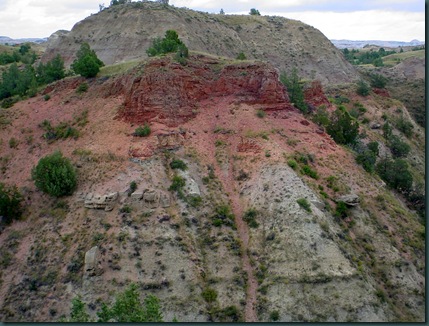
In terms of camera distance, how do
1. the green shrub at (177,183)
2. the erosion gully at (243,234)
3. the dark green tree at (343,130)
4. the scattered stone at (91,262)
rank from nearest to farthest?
the erosion gully at (243,234), the scattered stone at (91,262), the green shrub at (177,183), the dark green tree at (343,130)

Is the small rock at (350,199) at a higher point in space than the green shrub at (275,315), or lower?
higher

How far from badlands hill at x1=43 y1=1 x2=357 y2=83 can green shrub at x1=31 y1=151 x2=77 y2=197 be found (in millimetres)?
45695

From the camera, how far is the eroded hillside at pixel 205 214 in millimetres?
39312

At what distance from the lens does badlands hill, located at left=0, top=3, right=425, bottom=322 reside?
39312 millimetres

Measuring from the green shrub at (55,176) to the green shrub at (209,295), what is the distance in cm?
1553

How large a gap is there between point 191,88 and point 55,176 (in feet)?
56.8

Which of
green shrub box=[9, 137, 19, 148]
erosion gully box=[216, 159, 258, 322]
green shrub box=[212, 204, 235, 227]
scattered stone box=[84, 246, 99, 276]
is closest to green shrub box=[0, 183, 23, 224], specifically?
green shrub box=[9, 137, 19, 148]

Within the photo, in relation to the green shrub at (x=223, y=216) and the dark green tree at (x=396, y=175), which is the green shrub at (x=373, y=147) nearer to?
the dark green tree at (x=396, y=175)

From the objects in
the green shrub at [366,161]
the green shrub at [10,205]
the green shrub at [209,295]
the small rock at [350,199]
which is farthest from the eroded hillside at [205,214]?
the green shrub at [366,161]

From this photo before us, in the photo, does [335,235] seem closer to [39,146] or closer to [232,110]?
[232,110]

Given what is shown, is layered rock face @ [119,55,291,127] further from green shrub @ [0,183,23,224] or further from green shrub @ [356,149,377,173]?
green shrub @ [0,183,23,224]

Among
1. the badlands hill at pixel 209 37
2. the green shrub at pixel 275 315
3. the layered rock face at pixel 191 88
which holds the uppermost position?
the badlands hill at pixel 209 37

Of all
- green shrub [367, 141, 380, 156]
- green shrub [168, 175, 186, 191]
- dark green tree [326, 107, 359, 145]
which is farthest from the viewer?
green shrub [367, 141, 380, 156]

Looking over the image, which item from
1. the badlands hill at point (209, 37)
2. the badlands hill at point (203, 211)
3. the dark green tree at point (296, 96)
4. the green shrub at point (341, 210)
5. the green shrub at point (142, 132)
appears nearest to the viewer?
the badlands hill at point (203, 211)
